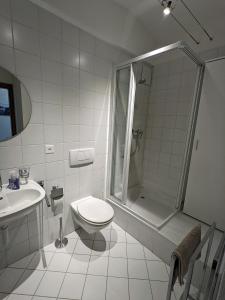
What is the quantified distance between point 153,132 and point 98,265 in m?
1.90

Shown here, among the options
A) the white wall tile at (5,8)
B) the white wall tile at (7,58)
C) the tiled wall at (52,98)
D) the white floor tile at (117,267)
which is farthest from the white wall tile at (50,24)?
the white floor tile at (117,267)

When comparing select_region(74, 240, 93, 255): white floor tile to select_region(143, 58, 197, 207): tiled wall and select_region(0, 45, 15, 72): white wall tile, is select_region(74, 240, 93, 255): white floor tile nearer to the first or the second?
select_region(143, 58, 197, 207): tiled wall

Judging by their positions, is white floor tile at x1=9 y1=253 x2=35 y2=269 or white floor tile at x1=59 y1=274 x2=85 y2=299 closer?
white floor tile at x1=59 y1=274 x2=85 y2=299

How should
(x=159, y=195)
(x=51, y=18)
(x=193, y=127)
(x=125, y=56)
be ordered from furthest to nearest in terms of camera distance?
(x=159, y=195) < (x=125, y=56) < (x=193, y=127) < (x=51, y=18)

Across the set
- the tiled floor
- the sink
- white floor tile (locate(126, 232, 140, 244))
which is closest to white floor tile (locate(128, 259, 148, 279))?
the tiled floor

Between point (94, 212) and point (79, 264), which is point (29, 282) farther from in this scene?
point (94, 212)

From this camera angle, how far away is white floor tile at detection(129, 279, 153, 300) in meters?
1.22

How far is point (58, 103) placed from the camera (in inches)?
57.9

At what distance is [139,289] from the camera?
1.28 metres

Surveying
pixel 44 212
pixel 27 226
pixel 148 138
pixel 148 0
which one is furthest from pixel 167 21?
pixel 27 226

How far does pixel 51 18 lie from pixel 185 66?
1.65m

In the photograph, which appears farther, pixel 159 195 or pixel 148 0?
pixel 159 195

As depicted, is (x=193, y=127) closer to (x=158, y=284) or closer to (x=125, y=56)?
(x=125, y=56)

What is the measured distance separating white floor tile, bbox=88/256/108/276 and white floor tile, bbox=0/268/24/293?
2.04ft
